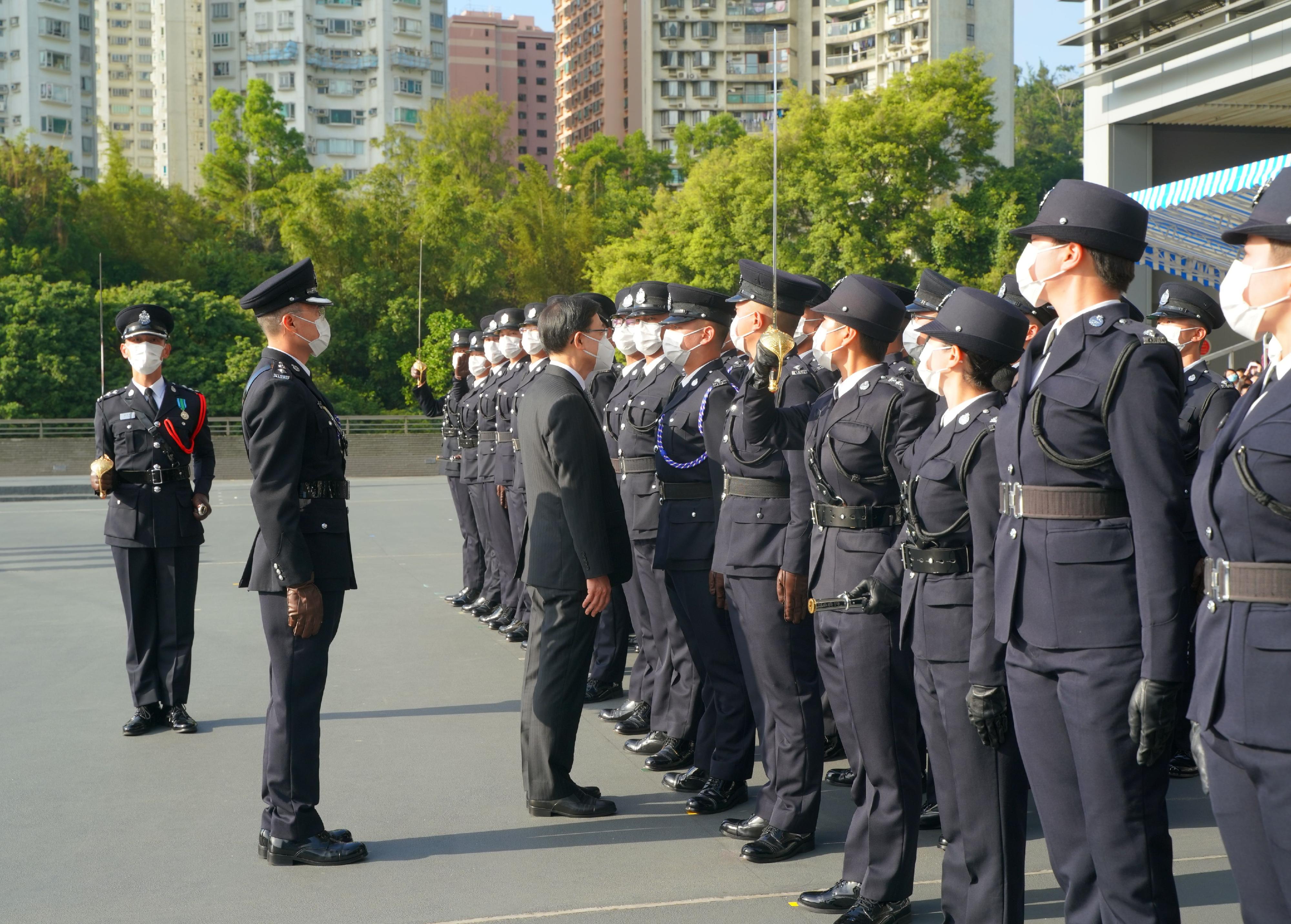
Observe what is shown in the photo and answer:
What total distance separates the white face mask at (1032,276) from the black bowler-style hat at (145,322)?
16.6 feet

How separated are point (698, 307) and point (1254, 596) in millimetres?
3371

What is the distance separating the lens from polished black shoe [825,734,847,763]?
6.20m

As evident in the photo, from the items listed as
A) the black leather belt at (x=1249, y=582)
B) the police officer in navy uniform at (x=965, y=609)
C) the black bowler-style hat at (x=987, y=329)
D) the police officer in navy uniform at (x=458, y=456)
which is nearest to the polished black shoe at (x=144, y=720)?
the police officer in navy uniform at (x=458, y=456)

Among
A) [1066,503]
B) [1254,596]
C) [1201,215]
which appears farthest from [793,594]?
[1201,215]

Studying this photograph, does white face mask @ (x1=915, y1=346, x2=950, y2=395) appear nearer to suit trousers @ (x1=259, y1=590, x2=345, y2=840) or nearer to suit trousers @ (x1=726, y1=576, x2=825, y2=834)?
suit trousers @ (x1=726, y1=576, x2=825, y2=834)

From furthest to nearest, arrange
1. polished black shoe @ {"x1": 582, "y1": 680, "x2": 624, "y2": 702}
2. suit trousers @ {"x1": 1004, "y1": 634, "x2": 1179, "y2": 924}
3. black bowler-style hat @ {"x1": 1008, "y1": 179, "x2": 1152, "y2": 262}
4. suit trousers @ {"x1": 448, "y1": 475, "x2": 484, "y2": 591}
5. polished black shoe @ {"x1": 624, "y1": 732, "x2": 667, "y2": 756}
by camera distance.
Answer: suit trousers @ {"x1": 448, "y1": 475, "x2": 484, "y2": 591} < polished black shoe @ {"x1": 582, "y1": 680, "x2": 624, "y2": 702} < polished black shoe @ {"x1": 624, "y1": 732, "x2": 667, "y2": 756} < black bowler-style hat @ {"x1": 1008, "y1": 179, "x2": 1152, "y2": 262} < suit trousers @ {"x1": 1004, "y1": 634, "x2": 1179, "y2": 924}

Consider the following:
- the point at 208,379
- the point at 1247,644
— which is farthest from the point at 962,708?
the point at 208,379

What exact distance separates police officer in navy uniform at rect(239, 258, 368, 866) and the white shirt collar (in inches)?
74.0

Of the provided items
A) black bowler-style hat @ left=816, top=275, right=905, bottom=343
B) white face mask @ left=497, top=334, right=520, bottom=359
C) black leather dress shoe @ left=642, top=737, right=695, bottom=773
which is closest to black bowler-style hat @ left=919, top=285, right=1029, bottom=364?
black bowler-style hat @ left=816, top=275, right=905, bottom=343

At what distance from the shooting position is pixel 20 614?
10.3 metres

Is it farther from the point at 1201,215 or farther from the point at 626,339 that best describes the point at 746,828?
the point at 1201,215

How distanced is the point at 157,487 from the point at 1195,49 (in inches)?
714

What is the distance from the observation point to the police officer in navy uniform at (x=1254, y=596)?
2646mm

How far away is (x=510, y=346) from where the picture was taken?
1012 cm
